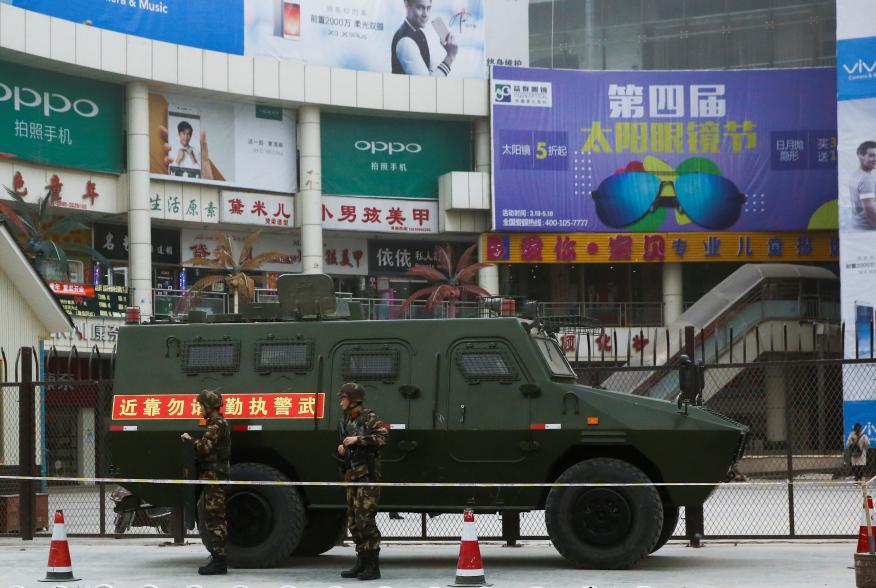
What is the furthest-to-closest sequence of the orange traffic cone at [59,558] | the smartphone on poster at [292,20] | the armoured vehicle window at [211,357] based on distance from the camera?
the smartphone on poster at [292,20]
the armoured vehicle window at [211,357]
the orange traffic cone at [59,558]

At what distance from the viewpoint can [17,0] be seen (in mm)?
46031

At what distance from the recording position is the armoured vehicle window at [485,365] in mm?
14453

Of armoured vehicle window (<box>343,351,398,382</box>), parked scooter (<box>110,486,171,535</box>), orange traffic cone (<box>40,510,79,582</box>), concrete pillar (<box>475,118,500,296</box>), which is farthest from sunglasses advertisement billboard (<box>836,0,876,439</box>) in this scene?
orange traffic cone (<box>40,510,79,582</box>)

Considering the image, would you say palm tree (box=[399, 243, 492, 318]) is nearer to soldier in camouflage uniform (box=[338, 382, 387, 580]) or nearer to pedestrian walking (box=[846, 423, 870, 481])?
pedestrian walking (box=[846, 423, 870, 481])

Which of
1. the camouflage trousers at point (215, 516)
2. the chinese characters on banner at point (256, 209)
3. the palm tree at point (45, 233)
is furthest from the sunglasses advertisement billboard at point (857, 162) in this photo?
the camouflage trousers at point (215, 516)

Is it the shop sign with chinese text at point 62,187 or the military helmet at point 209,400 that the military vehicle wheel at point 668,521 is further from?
the shop sign with chinese text at point 62,187

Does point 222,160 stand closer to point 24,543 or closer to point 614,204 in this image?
point 614,204

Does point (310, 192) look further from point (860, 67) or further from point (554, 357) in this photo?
point (554, 357)

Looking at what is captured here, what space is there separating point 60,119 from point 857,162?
2648cm

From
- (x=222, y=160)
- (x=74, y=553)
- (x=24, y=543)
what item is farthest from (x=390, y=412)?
(x=222, y=160)

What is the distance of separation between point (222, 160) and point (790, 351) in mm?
21789

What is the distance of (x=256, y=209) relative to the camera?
5362 centimetres

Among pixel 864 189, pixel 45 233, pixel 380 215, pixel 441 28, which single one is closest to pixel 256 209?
pixel 380 215

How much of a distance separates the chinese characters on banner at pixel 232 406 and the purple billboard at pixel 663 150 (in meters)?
40.9
